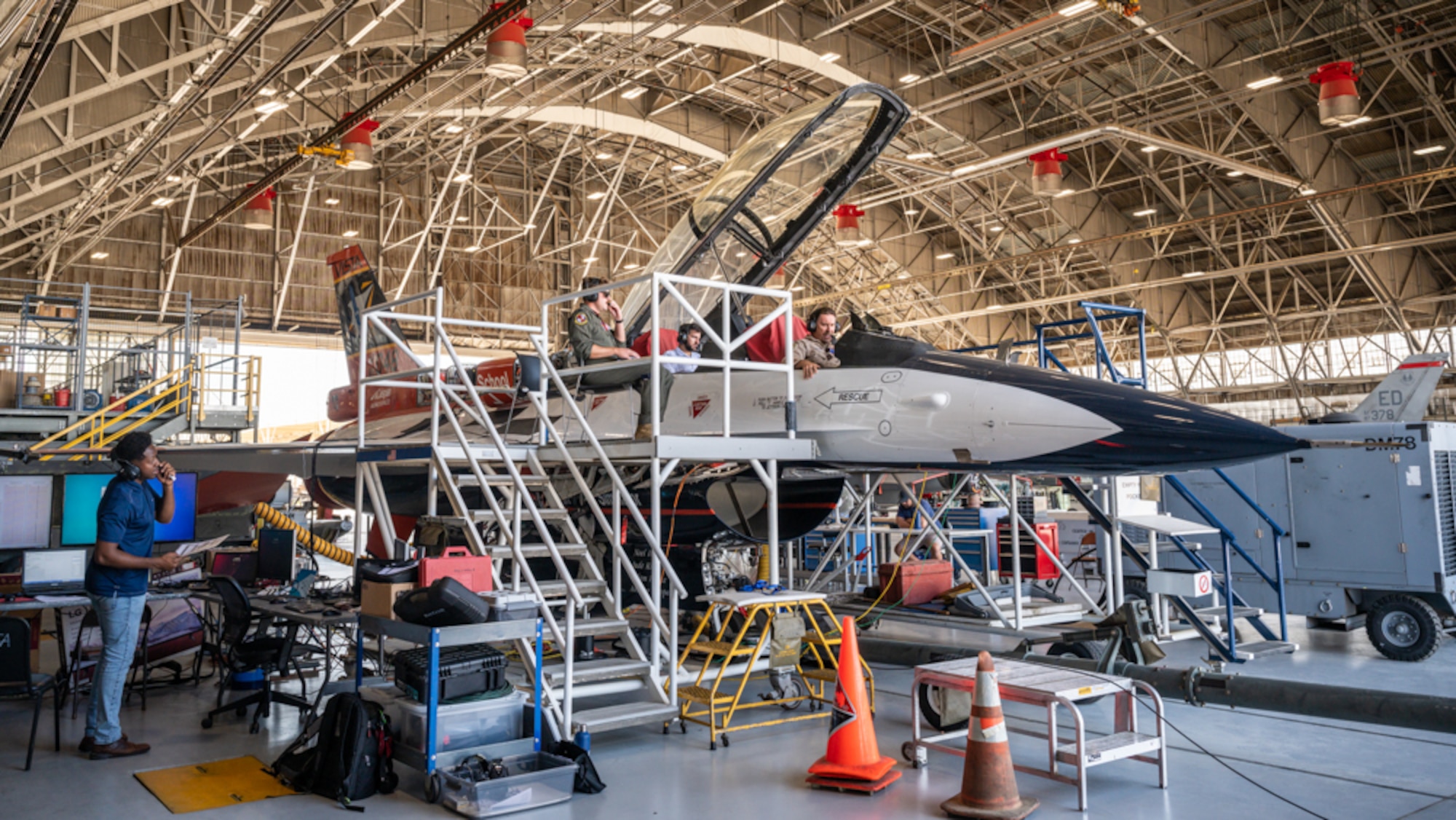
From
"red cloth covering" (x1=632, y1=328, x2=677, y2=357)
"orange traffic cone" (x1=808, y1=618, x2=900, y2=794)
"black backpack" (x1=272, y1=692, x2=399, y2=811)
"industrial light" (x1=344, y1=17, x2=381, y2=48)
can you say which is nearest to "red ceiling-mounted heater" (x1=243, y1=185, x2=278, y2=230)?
"industrial light" (x1=344, y1=17, x2=381, y2=48)

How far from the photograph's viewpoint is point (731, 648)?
224 inches

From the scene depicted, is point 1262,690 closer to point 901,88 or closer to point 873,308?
point 901,88

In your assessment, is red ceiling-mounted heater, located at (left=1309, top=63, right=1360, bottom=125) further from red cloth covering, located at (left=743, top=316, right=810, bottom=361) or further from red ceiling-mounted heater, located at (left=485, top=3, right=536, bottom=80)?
red ceiling-mounted heater, located at (left=485, top=3, right=536, bottom=80)

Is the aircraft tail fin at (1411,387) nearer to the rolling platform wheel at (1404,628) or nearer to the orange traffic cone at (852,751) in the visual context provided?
the rolling platform wheel at (1404,628)

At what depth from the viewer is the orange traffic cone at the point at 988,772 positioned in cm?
448

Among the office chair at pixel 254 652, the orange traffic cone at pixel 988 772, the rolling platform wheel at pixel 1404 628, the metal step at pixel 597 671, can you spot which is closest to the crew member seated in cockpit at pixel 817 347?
the metal step at pixel 597 671

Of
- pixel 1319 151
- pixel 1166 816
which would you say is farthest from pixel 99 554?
pixel 1319 151

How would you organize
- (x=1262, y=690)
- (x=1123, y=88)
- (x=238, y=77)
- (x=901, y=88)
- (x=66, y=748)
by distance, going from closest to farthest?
(x=1262, y=690), (x=66, y=748), (x=238, y=77), (x=901, y=88), (x=1123, y=88)

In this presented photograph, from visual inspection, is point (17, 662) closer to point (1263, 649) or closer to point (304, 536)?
point (1263, 649)

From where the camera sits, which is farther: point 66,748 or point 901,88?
point 901,88

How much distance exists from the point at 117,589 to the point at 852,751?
4198mm

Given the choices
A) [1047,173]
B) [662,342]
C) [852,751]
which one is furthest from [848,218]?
[852,751]

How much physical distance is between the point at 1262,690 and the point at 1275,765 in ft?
2.48

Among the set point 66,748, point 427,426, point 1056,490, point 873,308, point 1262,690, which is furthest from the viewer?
point 873,308
